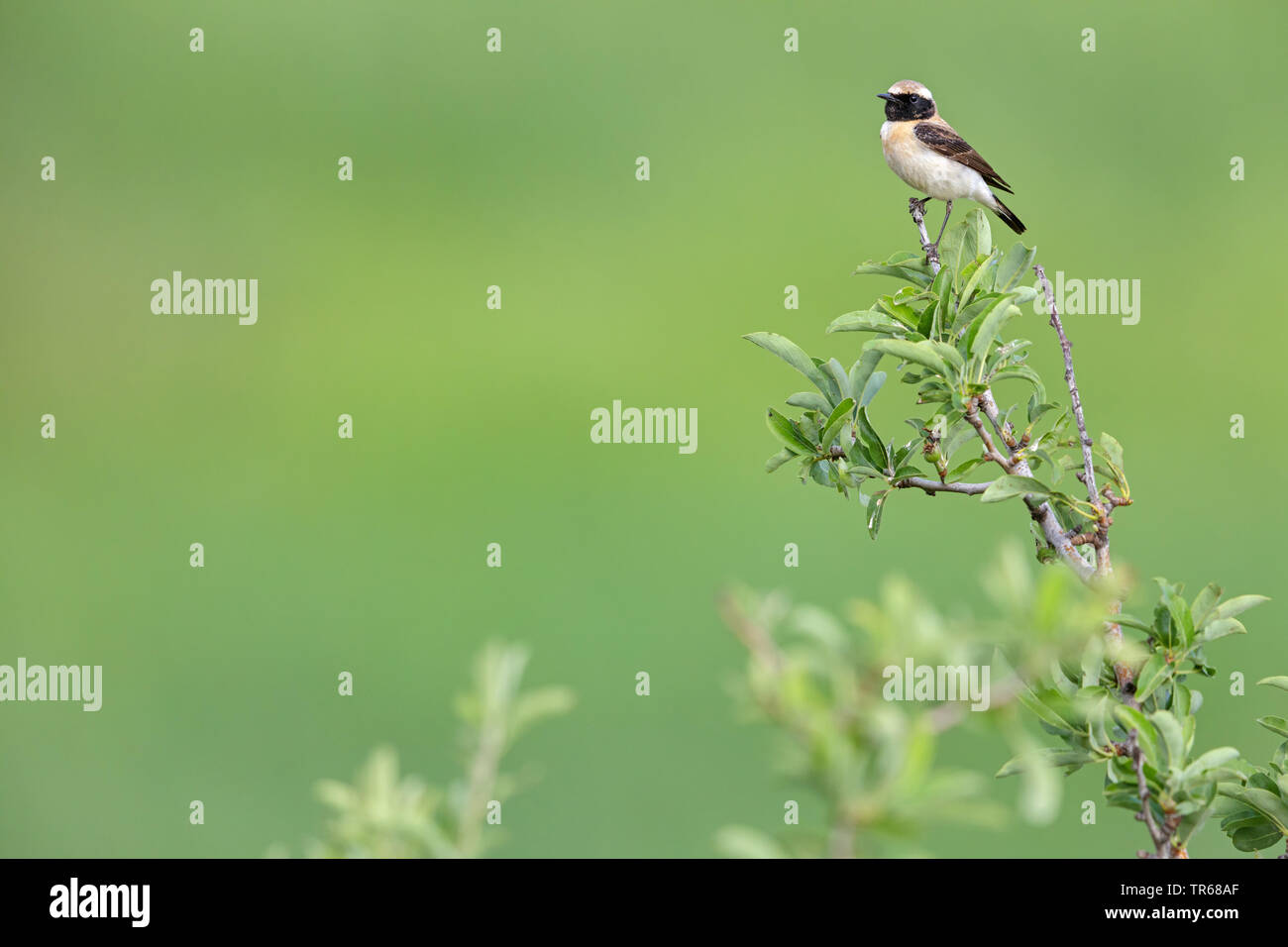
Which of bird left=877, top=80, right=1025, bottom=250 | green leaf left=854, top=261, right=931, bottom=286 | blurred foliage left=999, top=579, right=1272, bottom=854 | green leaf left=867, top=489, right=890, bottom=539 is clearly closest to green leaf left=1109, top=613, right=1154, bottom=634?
blurred foliage left=999, top=579, right=1272, bottom=854

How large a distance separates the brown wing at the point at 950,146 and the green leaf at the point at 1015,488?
13.8 ft

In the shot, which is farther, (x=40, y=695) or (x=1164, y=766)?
(x=40, y=695)

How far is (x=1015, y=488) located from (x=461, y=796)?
132 cm

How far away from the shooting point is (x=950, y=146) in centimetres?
628

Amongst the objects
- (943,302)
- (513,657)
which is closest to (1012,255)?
(943,302)

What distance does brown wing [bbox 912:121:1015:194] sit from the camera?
626 cm

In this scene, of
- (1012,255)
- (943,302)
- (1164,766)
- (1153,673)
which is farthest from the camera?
(1012,255)

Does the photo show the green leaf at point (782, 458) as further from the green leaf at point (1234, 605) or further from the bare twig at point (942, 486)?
the green leaf at point (1234, 605)

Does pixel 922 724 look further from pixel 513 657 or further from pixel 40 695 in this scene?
pixel 40 695

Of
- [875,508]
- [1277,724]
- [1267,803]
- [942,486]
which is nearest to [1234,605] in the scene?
[1277,724]

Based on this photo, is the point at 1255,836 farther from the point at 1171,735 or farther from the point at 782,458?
the point at 782,458

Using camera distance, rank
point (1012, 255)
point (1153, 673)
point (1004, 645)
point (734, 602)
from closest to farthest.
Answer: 1. point (734, 602)
2. point (1004, 645)
3. point (1153, 673)
4. point (1012, 255)

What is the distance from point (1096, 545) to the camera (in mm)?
2479

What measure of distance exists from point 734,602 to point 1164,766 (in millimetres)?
1302
